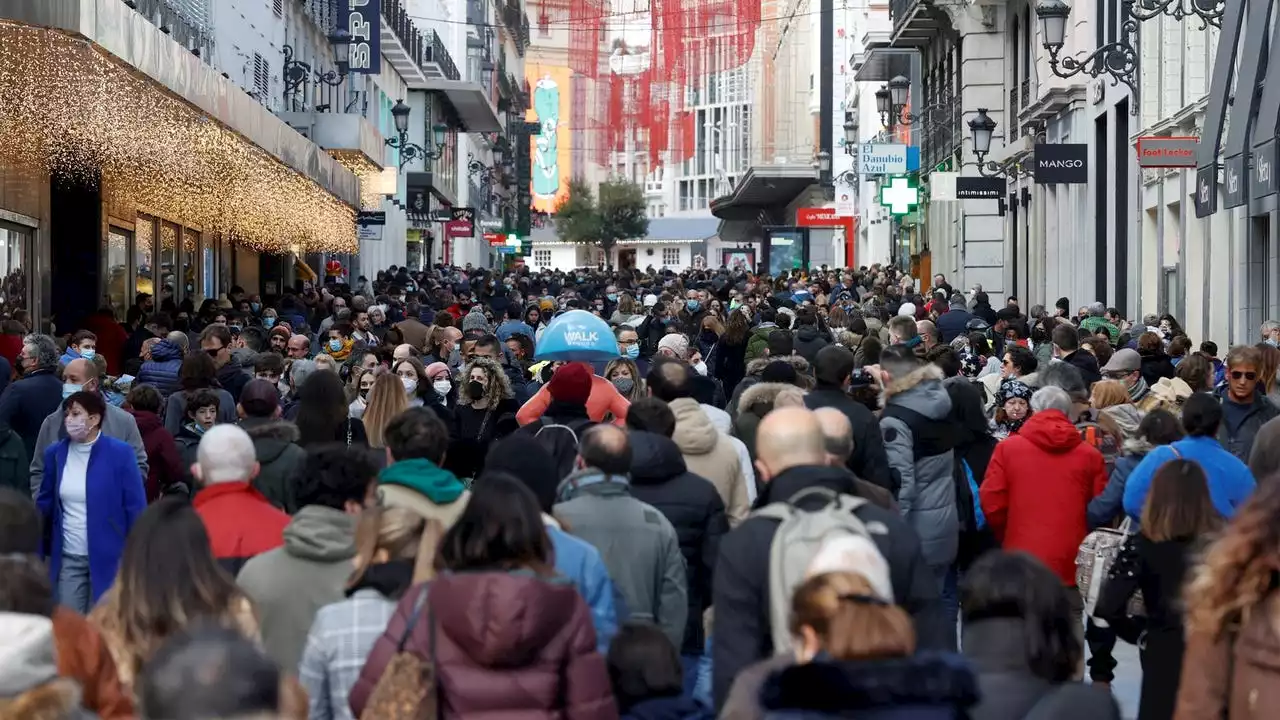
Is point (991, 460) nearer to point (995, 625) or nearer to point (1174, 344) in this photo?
point (995, 625)

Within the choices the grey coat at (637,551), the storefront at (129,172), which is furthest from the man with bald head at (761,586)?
the storefront at (129,172)

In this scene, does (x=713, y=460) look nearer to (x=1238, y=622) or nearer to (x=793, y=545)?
(x=793, y=545)

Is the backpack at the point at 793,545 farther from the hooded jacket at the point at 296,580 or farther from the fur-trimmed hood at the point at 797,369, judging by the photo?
the fur-trimmed hood at the point at 797,369

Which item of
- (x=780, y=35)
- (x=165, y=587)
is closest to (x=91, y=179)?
(x=165, y=587)

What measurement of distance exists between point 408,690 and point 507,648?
247mm

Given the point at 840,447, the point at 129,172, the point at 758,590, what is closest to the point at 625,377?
the point at 840,447

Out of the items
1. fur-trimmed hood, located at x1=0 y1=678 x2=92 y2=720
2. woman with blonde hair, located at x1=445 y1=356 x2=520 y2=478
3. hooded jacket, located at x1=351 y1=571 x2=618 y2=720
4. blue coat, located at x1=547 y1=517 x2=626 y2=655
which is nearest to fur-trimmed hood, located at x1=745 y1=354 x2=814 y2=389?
woman with blonde hair, located at x1=445 y1=356 x2=520 y2=478

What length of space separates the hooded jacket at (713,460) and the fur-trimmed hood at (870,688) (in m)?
4.22

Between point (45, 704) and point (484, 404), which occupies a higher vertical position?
point (484, 404)

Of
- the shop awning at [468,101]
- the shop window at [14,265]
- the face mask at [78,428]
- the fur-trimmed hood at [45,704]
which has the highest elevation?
the shop awning at [468,101]

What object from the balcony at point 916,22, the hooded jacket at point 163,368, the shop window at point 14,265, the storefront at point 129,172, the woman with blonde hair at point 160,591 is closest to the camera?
the woman with blonde hair at point 160,591

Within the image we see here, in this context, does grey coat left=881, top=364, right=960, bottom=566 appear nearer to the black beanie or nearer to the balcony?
the black beanie

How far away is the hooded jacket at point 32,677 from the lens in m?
4.18

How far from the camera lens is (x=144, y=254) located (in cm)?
2870
